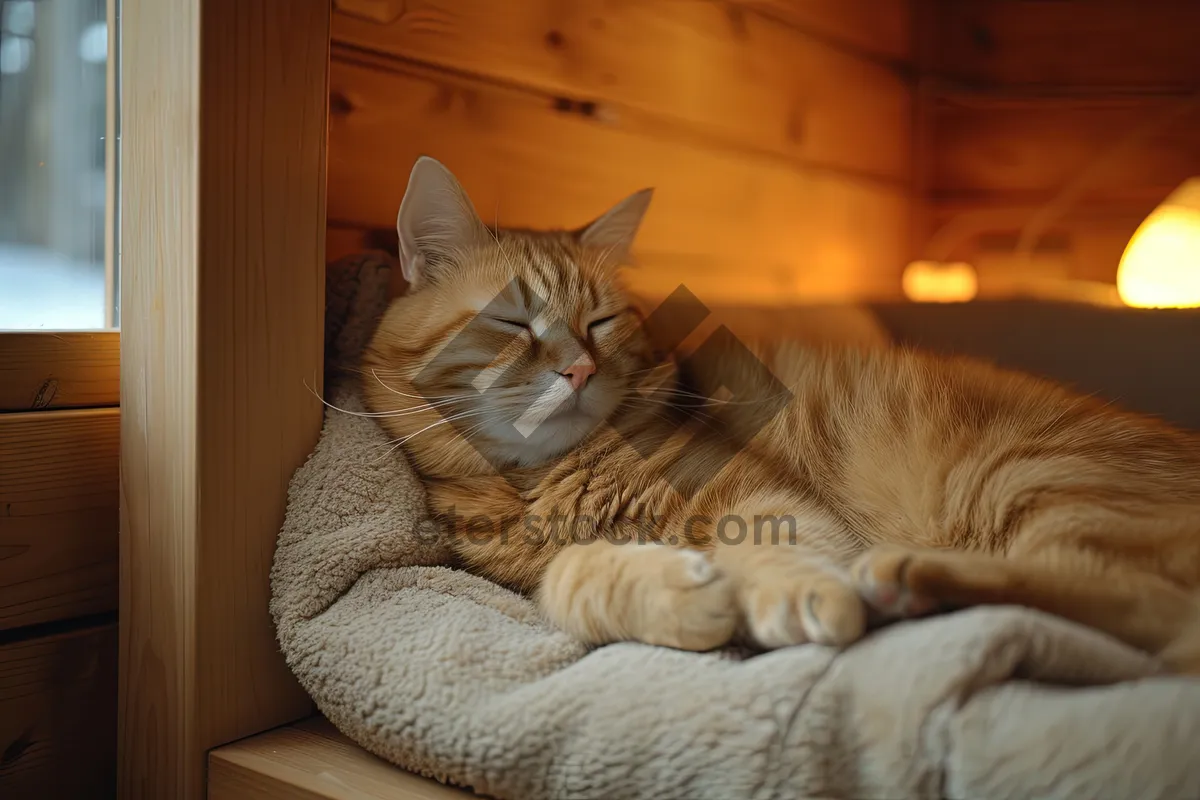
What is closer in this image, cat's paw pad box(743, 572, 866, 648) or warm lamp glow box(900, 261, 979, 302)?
cat's paw pad box(743, 572, 866, 648)

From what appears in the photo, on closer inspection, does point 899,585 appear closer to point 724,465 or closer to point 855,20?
point 724,465

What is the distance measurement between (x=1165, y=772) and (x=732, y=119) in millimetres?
2148

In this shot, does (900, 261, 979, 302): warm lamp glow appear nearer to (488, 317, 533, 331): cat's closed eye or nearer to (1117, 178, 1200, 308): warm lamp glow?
(1117, 178, 1200, 308): warm lamp glow

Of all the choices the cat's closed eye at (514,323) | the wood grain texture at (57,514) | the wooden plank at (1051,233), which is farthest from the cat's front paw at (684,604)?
the wooden plank at (1051,233)

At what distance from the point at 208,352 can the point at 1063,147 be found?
11.0ft

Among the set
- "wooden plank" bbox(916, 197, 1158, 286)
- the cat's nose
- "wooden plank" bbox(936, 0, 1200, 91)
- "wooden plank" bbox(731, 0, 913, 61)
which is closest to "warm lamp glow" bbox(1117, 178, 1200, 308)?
"wooden plank" bbox(916, 197, 1158, 286)

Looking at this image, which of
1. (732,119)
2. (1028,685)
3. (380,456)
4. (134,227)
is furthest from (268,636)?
(732,119)

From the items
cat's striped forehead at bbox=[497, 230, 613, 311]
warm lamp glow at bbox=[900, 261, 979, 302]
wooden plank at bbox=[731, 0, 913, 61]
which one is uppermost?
wooden plank at bbox=[731, 0, 913, 61]

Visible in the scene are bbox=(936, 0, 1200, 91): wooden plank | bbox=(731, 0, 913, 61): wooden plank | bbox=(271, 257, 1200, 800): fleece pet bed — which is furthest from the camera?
bbox=(936, 0, 1200, 91): wooden plank

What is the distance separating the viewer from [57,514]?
50.3 inches

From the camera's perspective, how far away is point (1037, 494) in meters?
1.15

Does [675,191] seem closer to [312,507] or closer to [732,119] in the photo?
[732,119]

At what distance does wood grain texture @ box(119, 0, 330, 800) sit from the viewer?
1.14m

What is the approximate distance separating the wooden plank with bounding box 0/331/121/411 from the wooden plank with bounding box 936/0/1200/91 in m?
3.27
